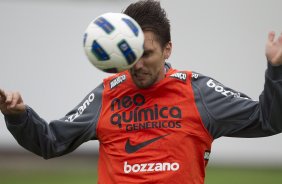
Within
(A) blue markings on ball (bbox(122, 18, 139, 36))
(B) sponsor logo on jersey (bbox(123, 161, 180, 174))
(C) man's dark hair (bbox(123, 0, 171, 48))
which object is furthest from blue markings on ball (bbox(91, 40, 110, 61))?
(B) sponsor logo on jersey (bbox(123, 161, 180, 174))

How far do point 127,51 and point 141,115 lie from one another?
60cm

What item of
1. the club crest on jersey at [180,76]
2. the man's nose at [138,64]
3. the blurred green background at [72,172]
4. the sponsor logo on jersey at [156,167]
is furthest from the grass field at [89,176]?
the man's nose at [138,64]

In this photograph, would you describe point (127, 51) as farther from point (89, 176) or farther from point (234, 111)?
point (89, 176)

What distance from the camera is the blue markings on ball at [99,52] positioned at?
168 inches

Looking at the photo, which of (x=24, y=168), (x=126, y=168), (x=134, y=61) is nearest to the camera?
(x=134, y=61)

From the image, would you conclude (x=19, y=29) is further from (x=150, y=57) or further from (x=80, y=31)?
(x=150, y=57)

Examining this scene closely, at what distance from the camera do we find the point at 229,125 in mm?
4684

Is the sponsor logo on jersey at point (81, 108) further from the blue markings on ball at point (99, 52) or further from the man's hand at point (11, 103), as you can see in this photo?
the blue markings on ball at point (99, 52)

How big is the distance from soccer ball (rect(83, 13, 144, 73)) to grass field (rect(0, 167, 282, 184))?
5.81m

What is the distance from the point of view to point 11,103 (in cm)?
454

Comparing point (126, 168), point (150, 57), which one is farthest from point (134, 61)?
point (126, 168)

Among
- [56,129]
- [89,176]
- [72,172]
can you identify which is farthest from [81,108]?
[72,172]

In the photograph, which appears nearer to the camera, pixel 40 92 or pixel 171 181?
pixel 171 181

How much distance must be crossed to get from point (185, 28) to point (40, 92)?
2.50m
